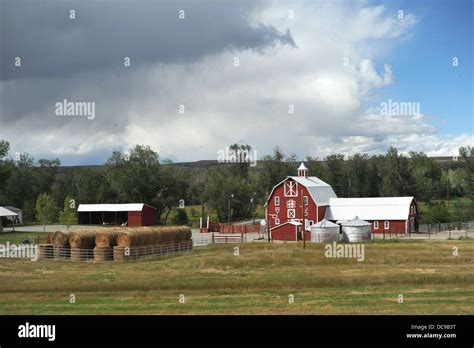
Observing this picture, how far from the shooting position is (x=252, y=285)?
2484 cm

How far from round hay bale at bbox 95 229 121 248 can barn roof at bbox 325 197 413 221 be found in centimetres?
2730

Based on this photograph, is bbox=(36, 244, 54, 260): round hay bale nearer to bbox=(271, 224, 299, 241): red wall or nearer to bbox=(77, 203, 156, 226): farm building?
bbox=(271, 224, 299, 241): red wall

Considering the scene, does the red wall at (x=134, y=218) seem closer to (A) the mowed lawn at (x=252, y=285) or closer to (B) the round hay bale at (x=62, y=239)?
(B) the round hay bale at (x=62, y=239)

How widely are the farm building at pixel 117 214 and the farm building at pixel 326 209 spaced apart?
19.3 meters

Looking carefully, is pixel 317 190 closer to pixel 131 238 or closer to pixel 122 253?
pixel 131 238

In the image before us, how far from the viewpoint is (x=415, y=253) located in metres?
36.0

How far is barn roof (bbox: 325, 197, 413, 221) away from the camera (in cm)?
5769

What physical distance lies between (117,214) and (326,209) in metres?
30.5

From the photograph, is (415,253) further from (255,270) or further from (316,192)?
(316,192)

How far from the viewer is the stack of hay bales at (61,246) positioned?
3925cm
